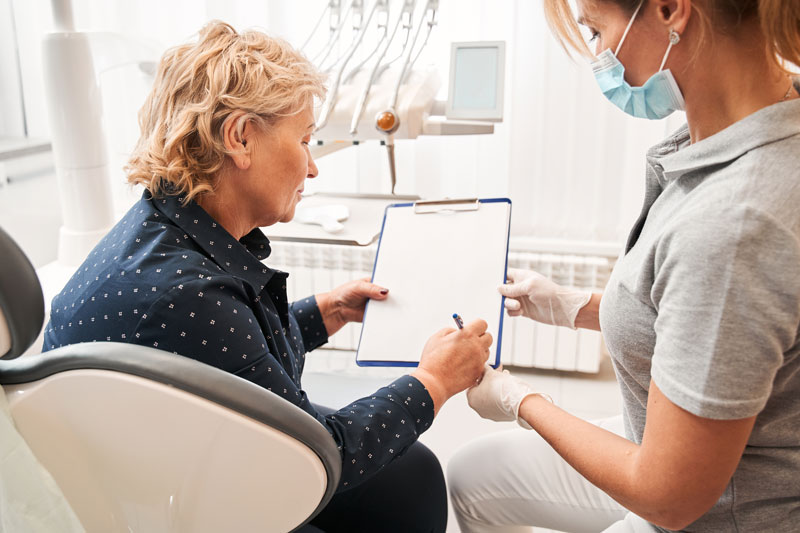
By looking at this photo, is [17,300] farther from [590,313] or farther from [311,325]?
[590,313]

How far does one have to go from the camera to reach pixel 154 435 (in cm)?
87

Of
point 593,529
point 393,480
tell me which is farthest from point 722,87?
point 393,480

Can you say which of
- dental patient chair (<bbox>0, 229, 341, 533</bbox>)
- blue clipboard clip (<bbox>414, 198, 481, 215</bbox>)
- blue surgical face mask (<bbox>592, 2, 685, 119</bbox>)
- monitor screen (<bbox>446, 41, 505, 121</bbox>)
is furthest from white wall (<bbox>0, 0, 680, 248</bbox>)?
dental patient chair (<bbox>0, 229, 341, 533</bbox>)

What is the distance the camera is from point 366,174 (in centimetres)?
264

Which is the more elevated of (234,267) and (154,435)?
(234,267)

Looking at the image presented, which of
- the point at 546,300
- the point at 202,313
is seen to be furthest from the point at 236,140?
the point at 546,300

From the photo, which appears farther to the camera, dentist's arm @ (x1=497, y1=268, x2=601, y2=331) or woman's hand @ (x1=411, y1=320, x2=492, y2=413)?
dentist's arm @ (x1=497, y1=268, x2=601, y2=331)

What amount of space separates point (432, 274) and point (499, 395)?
1.11 feet

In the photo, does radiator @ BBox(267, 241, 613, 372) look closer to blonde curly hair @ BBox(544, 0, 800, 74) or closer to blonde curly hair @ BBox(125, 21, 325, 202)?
blonde curly hair @ BBox(125, 21, 325, 202)

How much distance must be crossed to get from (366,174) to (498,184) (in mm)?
480

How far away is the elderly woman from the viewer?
39.9 inches

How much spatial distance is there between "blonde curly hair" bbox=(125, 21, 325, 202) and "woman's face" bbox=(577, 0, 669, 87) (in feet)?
1.58

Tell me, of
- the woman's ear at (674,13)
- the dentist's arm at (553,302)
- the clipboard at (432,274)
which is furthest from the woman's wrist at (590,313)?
the woman's ear at (674,13)

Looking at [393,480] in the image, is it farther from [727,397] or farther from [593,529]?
[727,397]
